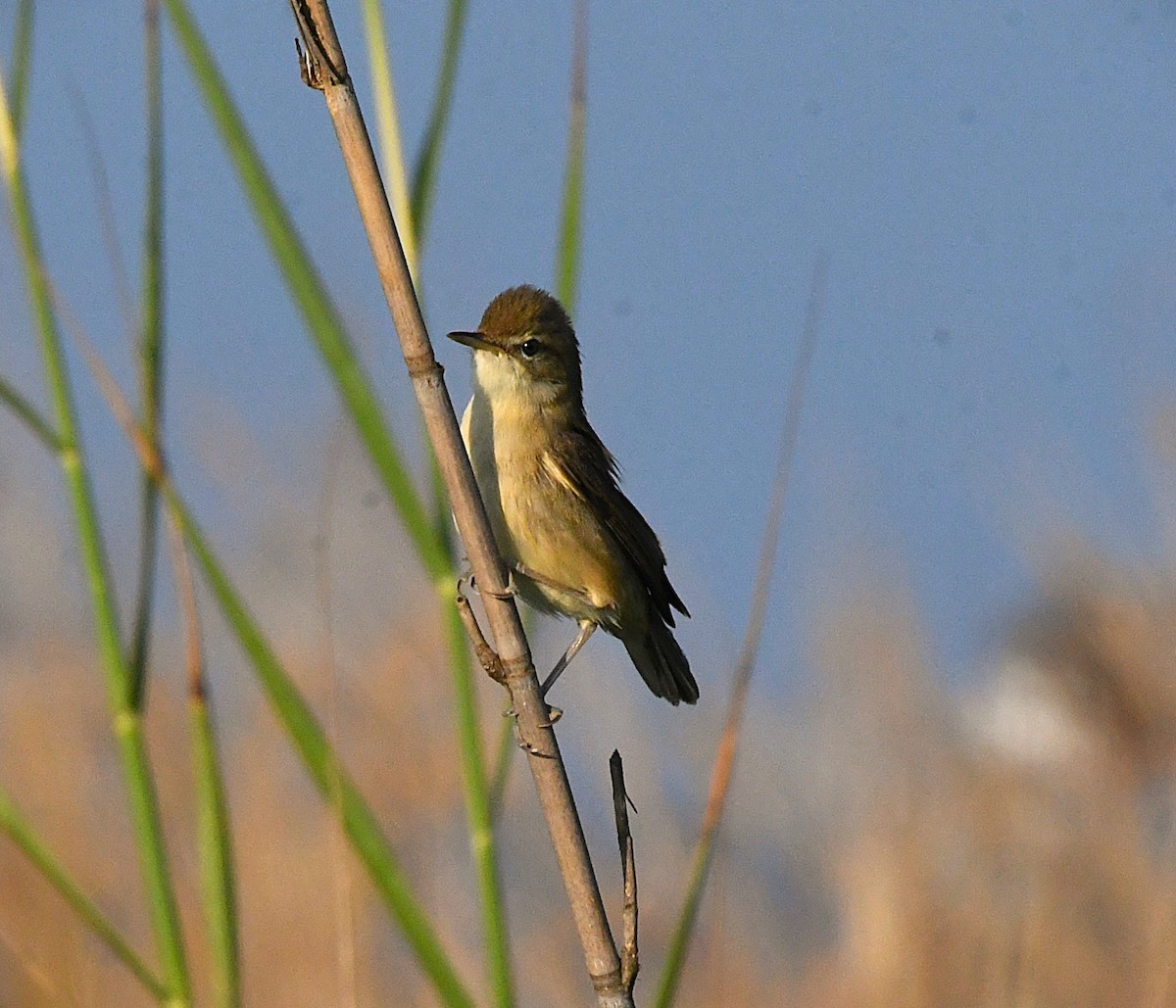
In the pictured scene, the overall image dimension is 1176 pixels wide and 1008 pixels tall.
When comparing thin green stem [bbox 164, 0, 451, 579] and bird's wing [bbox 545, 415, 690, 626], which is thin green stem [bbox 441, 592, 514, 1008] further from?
bird's wing [bbox 545, 415, 690, 626]

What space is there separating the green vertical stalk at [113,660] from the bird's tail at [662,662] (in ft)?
2.90

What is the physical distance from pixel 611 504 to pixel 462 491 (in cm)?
102

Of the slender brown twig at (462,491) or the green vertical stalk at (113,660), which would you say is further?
the green vertical stalk at (113,660)

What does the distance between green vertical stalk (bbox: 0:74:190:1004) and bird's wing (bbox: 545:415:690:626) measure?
0.75 meters

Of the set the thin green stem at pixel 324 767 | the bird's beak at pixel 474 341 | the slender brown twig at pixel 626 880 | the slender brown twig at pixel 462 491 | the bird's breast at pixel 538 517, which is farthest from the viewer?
the bird's beak at pixel 474 341

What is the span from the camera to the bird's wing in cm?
233

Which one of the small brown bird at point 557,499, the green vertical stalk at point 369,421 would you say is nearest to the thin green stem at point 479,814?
the green vertical stalk at point 369,421

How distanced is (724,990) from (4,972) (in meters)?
1.94

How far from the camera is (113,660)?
1.85 m

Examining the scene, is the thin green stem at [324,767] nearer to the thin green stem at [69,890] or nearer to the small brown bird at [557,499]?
the thin green stem at [69,890]

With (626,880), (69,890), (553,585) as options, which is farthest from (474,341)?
(626,880)

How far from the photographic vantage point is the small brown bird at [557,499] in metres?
2.28

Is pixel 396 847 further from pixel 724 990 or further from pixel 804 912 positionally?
pixel 804 912

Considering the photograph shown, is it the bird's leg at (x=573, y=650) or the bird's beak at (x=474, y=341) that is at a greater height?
the bird's beak at (x=474, y=341)
